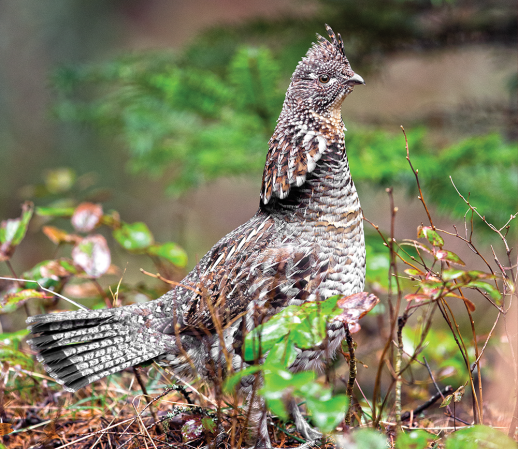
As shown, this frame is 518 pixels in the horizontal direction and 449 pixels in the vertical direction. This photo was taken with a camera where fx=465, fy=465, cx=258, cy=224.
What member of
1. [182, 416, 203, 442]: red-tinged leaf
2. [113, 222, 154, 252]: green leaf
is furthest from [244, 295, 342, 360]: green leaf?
[113, 222, 154, 252]: green leaf

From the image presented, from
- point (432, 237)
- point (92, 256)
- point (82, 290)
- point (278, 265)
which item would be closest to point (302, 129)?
point (278, 265)

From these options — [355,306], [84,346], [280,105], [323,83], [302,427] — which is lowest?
[302,427]

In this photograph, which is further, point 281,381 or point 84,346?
point 84,346

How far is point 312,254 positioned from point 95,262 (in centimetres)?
131

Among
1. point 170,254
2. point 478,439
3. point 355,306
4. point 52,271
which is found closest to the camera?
point 478,439

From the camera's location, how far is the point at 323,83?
2.28 meters

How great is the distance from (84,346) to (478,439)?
1728 mm

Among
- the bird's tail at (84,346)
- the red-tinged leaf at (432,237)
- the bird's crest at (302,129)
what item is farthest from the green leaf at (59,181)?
the red-tinged leaf at (432,237)

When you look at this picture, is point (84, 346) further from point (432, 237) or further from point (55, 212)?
point (432, 237)

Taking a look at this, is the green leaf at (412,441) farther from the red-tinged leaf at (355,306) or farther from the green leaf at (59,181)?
the green leaf at (59,181)

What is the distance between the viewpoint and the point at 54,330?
2.20 m

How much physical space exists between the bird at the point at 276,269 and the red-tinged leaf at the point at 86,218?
839mm

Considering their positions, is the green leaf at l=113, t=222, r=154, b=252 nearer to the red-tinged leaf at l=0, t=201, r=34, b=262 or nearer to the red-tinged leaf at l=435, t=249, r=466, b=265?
the red-tinged leaf at l=0, t=201, r=34, b=262

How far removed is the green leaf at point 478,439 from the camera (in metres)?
1.25
